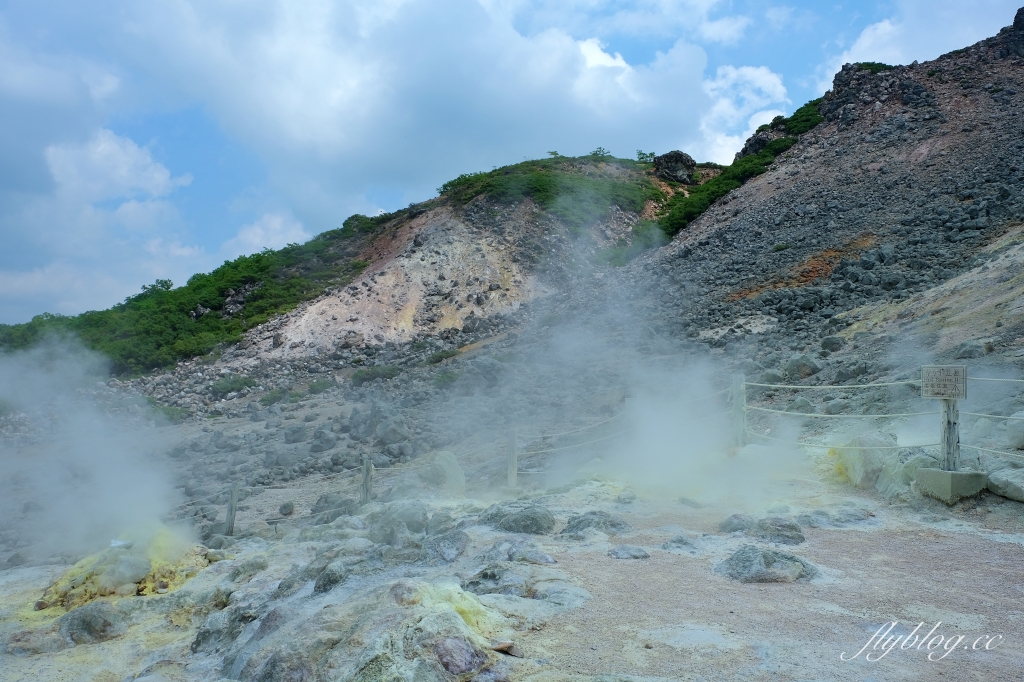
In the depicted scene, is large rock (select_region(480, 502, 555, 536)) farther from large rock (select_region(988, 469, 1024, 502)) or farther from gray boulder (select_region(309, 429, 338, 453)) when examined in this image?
gray boulder (select_region(309, 429, 338, 453))

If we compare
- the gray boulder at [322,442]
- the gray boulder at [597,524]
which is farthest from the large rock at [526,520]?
the gray boulder at [322,442]

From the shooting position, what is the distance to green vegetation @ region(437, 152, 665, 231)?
31688 millimetres

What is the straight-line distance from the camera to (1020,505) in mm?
5605

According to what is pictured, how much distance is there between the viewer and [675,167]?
39.7 metres

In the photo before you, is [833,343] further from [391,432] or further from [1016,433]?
[391,432]

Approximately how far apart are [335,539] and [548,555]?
7.90 ft

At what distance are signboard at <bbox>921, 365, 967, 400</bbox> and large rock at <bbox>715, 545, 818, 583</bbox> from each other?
7.81ft

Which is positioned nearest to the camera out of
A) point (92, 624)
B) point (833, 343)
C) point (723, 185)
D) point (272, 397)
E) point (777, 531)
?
point (777, 531)

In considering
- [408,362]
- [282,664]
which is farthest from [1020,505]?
[408,362]

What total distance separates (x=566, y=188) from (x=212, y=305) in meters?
16.1

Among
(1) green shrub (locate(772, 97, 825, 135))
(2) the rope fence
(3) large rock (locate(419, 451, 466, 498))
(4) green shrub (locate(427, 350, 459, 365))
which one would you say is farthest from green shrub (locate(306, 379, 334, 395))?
(1) green shrub (locate(772, 97, 825, 135))

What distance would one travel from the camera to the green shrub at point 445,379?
16.3 m

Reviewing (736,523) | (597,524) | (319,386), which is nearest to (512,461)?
(597,524)

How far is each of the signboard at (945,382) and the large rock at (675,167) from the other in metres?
34.3
